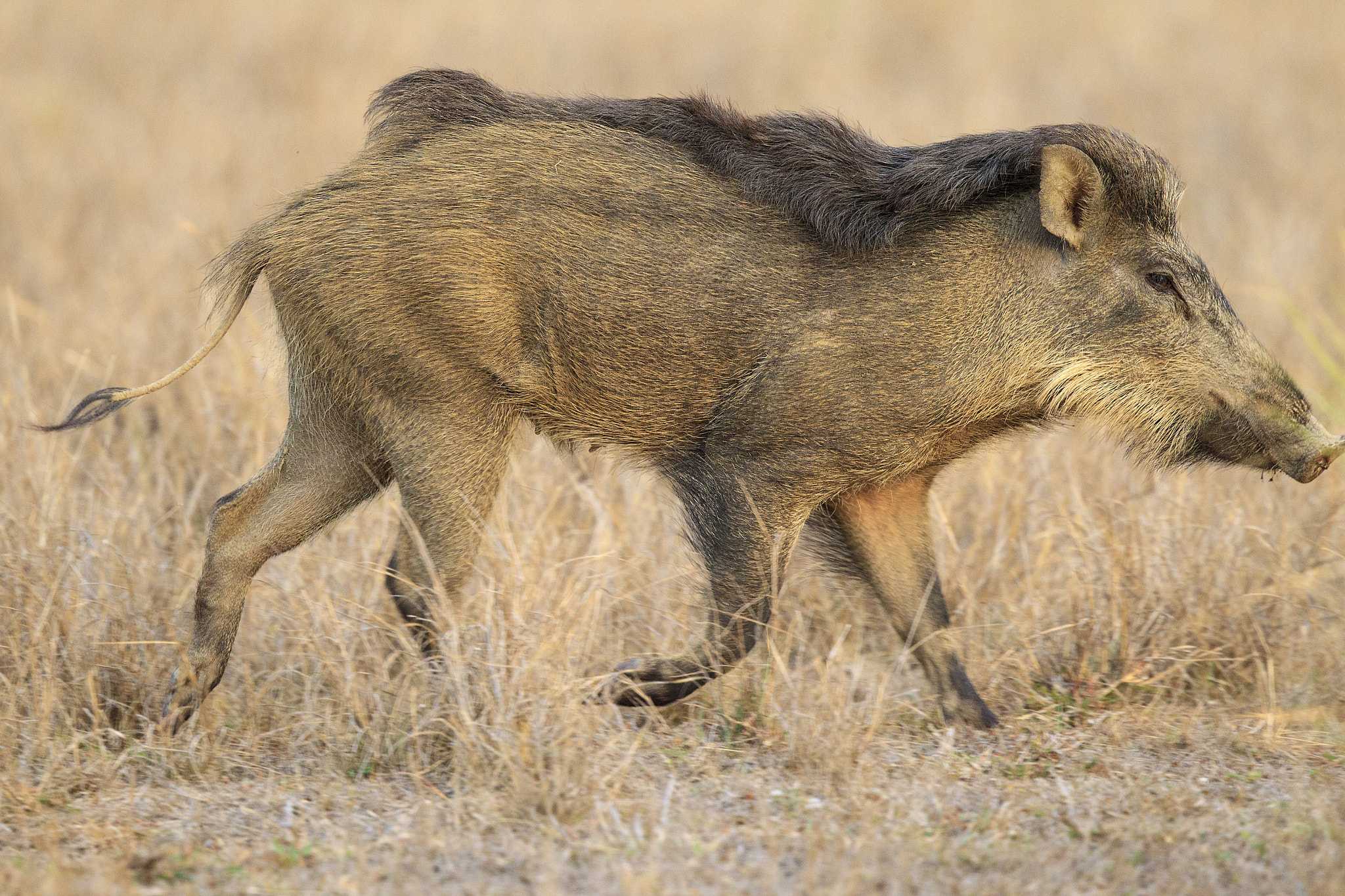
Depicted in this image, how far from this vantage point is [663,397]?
3.51m

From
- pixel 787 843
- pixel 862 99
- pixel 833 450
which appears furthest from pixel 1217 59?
pixel 787 843

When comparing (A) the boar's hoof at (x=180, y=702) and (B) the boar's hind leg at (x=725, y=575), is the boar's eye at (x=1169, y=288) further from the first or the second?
(A) the boar's hoof at (x=180, y=702)

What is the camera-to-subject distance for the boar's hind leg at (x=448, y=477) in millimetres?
3479

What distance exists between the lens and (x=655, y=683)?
349 centimetres

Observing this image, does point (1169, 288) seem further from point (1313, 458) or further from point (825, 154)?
point (825, 154)

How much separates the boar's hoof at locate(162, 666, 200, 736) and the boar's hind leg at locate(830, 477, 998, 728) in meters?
1.68

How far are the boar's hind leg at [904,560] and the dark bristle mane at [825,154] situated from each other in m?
0.70

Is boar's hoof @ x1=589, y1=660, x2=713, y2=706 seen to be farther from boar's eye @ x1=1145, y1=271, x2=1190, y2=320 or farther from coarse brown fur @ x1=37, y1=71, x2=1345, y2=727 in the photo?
boar's eye @ x1=1145, y1=271, x2=1190, y2=320

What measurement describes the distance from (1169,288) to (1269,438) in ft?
1.42

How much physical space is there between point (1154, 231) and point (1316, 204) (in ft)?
18.0

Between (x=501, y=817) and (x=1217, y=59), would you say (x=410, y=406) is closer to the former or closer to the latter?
(x=501, y=817)

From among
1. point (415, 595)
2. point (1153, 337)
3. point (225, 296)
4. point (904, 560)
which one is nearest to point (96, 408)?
point (225, 296)

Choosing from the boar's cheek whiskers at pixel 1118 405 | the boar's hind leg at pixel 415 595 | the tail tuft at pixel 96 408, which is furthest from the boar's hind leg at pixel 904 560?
the tail tuft at pixel 96 408

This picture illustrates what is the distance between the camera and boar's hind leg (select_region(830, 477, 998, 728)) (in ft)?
12.2
